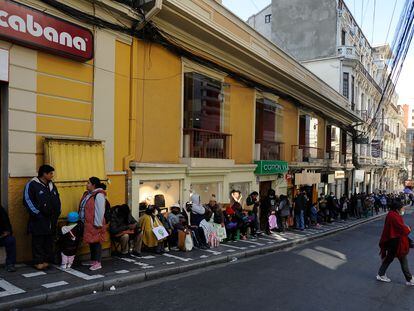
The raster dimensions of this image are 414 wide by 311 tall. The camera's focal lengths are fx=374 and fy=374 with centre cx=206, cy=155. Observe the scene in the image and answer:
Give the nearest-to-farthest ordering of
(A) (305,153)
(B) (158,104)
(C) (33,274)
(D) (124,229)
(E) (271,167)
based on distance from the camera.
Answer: (C) (33,274) → (D) (124,229) → (B) (158,104) → (E) (271,167) → (A) (305,153)

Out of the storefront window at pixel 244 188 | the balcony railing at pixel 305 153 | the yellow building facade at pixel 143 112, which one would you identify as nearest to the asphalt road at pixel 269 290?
the yellow building facade at pixel 143 112

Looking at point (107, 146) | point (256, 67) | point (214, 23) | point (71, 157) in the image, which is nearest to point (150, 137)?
point (107, 146)

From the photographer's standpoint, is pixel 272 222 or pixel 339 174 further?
pixel 339 174

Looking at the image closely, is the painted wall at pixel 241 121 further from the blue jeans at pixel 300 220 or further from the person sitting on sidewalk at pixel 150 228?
the person sitting on sidewalk at pixel 150 228

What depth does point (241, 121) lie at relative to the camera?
14148 mm

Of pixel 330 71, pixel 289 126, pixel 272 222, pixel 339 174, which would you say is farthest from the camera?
pixel 330 71

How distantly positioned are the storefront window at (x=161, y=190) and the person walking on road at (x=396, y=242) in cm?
561

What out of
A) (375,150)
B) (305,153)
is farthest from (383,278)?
(375,150)

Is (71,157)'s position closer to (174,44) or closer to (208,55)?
(174,44)

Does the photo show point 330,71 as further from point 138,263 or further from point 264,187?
point 138,263

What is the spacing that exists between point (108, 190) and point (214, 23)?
6.29 meters

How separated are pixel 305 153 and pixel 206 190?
9.36m

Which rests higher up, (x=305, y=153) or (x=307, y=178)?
(x=305, y=153)

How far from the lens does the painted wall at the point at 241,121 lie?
1356 centimetres
